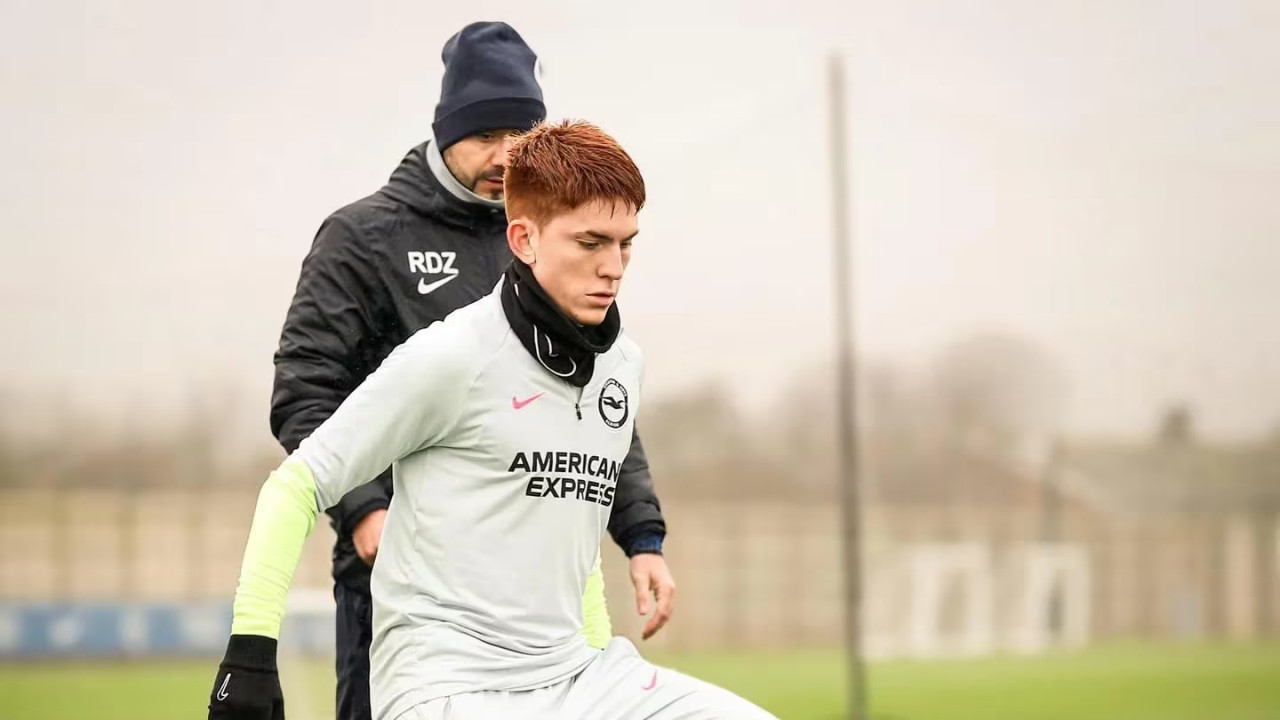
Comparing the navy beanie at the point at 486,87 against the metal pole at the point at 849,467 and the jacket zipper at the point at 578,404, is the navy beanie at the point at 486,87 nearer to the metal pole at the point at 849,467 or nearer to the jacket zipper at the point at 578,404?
the jacket zipper at the point at 578,404

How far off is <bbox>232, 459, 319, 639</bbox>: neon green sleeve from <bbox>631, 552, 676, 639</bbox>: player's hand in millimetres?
721

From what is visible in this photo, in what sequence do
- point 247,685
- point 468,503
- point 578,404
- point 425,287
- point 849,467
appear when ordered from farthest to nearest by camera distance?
point 849,467 < point 425,287 < point 578,404 < point 468,503 < point 247,685

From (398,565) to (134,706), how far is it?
699 cm

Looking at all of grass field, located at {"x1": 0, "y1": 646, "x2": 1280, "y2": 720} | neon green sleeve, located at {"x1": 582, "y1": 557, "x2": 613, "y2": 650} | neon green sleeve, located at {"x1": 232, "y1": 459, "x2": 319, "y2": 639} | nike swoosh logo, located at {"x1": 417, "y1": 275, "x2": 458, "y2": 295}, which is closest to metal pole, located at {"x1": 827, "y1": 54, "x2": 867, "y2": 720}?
grass field, located at {"x1": 0, "y1": 646, "x2": 1280, "y2": 720}

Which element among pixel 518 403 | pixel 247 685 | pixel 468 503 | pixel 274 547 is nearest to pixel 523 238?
pixel 518 403

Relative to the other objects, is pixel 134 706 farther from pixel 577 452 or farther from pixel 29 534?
pixel 577 452

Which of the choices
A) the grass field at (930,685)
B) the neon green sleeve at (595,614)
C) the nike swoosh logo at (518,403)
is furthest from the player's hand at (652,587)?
the grass field at (930,685)

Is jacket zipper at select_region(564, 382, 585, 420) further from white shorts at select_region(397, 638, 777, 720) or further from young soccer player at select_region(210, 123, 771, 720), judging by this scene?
white shorts at select_region(397, 638, 777, 720)

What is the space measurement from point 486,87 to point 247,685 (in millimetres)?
1378

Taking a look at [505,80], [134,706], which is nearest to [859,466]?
[134,706]

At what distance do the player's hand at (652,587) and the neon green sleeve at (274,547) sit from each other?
72 cm

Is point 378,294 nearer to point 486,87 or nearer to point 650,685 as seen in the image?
point 486,87

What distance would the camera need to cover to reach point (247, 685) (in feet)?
6.02

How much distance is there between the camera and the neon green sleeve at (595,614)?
8.32 ft
